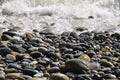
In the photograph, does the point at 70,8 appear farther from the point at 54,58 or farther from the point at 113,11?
the point at 54,58

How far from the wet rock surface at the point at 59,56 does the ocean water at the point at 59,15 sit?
3.50 ft

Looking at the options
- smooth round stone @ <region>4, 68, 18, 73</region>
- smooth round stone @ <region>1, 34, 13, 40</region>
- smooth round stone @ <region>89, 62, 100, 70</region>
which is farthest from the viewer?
smooth round stone @ <region>1, 34, 13, 40</region>

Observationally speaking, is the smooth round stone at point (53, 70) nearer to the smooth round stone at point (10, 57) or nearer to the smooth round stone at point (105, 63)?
the smooth round stone at point (10, 57)

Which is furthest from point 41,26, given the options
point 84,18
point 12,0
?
point 12,0

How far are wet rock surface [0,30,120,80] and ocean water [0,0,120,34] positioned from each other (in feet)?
3.50

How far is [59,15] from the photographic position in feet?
36.4

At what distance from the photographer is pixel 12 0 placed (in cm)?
1198

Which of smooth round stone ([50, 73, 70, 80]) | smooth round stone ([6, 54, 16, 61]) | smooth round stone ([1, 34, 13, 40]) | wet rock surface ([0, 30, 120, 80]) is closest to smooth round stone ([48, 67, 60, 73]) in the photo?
wet rock surface ([0, 30, 120, 80])

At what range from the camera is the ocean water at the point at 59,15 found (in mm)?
9453

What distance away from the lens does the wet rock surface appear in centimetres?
541

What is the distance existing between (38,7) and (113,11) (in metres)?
2.62

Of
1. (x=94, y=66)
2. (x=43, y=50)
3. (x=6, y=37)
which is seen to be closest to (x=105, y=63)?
(x=94, y=66)

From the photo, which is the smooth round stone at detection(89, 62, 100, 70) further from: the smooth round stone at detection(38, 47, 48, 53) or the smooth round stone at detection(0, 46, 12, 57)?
the smooth round stone at detection(0, 46, 12, 57)

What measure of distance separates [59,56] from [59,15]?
16.2 ft
